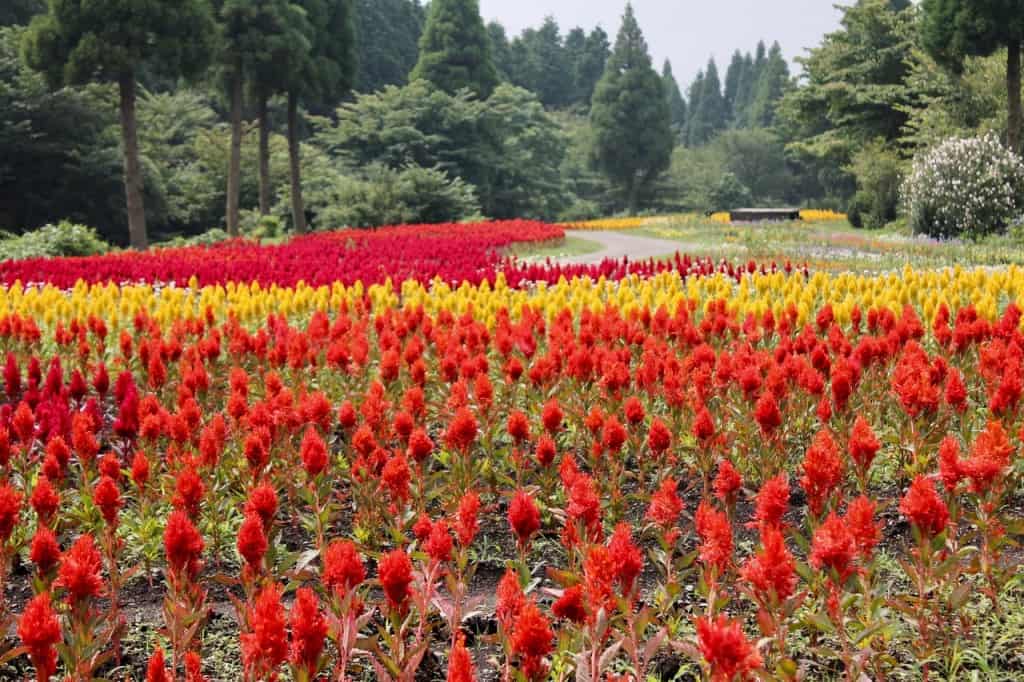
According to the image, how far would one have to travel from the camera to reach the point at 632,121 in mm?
56062

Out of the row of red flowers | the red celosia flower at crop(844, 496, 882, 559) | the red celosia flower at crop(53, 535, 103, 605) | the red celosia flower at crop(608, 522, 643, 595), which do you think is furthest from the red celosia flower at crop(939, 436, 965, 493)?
the red celosia flower at crop(53, 535, 103, 605)

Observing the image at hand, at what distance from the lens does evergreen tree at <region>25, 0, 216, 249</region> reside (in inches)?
843

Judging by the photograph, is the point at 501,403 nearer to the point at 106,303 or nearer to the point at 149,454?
the point at 149,454

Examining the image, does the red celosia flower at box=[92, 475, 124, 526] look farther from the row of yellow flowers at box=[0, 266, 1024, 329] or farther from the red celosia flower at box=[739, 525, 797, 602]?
the row of yellow flowers at box=[0, 266, 1024, 329]

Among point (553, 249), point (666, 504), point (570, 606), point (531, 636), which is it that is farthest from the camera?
point (553, 249)

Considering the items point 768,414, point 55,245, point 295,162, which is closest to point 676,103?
point 295,162

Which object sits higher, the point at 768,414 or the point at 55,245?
the point at 55,245

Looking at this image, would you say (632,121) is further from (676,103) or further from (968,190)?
(676,103)

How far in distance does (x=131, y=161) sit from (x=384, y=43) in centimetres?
3893

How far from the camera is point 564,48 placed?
80.8m

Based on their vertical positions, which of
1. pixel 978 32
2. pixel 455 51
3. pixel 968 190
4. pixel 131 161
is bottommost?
pixel 968 190

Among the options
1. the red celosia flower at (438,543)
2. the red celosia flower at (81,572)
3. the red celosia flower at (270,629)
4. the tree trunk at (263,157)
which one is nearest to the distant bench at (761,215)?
the tree trunk at (263,157)

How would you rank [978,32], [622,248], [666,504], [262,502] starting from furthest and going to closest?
[622,248] → [978,32] → [666,504] → [262,502]

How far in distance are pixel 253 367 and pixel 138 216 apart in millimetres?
17800
